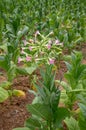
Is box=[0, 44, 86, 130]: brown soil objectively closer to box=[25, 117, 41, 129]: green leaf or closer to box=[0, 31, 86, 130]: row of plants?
box=[0, 31, 86, 130]: row of plants

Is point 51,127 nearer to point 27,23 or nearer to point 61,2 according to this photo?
point 27,23

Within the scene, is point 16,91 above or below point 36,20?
below

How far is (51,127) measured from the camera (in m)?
2.97

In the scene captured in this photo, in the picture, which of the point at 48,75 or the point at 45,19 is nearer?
the point at 48,75

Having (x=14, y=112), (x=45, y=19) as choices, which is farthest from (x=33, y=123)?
(x=45, y=19)

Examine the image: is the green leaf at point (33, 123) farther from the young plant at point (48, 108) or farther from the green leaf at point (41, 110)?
the green leaf at point (41, 110)

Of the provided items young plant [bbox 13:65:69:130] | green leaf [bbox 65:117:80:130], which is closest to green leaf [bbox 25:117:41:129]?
young plant [bbox 13:65:69:130]

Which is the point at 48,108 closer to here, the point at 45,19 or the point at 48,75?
the point at 48,75

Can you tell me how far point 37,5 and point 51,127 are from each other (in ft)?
20.0

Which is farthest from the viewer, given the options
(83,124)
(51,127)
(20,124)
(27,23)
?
(27,23)

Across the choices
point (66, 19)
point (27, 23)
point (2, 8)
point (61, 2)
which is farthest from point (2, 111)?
point (61, 2)

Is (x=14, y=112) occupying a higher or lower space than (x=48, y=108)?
lower

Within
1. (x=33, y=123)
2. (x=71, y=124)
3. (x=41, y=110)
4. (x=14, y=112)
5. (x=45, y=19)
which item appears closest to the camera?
(x=41, y=110)

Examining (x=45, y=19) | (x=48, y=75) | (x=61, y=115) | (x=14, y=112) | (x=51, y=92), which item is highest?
(x=45, y=19)
